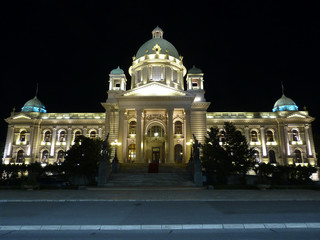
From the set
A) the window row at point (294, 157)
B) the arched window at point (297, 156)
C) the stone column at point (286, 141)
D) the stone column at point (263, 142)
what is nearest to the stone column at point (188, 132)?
the window row at point (294, 157)

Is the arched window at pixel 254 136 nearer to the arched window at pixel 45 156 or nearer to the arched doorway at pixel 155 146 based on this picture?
the arched doorway at pixel 155 146

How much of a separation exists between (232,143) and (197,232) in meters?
20.6

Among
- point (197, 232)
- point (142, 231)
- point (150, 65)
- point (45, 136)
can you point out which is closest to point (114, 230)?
point (142, 231)

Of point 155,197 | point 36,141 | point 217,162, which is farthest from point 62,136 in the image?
point 155,197

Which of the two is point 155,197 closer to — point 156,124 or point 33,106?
point 156,124

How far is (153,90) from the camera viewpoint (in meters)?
40.0

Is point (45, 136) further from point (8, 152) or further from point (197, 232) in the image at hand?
point (197, 232)

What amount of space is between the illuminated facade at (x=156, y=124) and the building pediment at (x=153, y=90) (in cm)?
17

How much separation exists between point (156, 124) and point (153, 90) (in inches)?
249

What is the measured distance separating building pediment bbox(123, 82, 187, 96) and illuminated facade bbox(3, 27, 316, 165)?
0.17 meters

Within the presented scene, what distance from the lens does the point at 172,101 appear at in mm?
38531

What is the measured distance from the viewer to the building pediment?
39.2 metres

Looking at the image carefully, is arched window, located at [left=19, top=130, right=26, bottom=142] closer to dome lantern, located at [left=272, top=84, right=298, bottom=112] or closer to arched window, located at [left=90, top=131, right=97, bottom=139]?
arched window, located at [left=90, top=131, right=97, bottom=139]

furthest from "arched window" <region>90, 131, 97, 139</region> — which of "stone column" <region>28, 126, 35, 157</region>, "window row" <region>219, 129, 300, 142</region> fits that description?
"window row" <region>219, 129, 300, 142</region>
